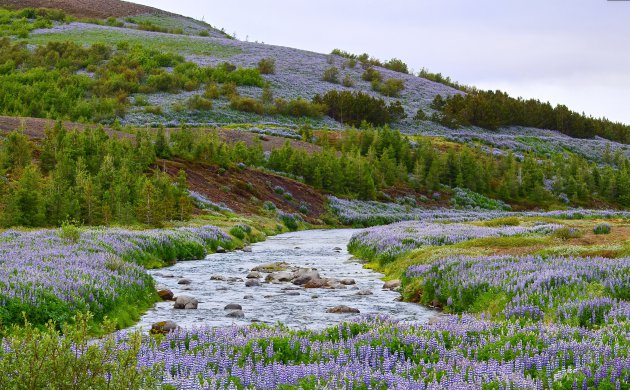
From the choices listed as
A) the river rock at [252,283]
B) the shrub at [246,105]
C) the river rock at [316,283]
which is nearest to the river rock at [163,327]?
the river rock at [252,283]

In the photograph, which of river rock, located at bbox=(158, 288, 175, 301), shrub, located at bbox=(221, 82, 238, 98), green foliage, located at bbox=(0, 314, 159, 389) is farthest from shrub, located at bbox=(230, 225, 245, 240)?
shrub, located at bbox=(221, 82, 238, 98)

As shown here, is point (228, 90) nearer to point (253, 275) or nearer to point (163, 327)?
point (253, 275)

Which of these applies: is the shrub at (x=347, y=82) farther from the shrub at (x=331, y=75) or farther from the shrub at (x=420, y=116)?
the shrub at (x=420, y=116)

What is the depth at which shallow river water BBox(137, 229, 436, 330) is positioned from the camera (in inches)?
638

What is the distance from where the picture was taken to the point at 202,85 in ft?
370

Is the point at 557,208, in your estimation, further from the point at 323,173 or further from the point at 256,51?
the point at 256,51

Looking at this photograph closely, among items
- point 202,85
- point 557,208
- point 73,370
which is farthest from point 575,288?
point 202,85

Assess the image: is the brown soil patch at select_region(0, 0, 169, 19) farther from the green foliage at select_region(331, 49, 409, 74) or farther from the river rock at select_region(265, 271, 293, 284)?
the river rock at select_region(265, 271, 293, 284)

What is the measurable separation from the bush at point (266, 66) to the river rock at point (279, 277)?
105 metres

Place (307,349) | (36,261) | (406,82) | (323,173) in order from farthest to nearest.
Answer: (406,82) → (323,173) → (36,261) → (307,349)

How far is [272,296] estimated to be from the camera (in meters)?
19.9

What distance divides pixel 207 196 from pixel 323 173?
1909 centimetres

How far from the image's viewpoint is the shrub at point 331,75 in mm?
131250

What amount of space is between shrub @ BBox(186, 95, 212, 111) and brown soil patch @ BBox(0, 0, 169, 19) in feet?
268
